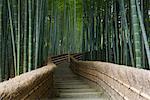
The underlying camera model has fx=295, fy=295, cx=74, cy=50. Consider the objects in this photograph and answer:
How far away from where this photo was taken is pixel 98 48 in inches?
460

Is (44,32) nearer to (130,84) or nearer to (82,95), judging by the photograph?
(82,95)

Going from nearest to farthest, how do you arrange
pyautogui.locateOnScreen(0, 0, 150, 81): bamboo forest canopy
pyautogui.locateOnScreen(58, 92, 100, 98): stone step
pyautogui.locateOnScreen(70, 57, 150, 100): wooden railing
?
1. pyautogui.locateOnScreen(70, 57, 150, 100): wooden railing
2. pyautogui.locateOnScreen(58, 92, 100, 98): stone step
3. pyautogui.locateOnScreen(0, 0, 150, 81): bamboo forest canopy

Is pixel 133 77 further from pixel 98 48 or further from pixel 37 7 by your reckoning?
pixel 98 48

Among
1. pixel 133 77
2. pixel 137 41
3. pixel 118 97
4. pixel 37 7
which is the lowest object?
pixel 118 97

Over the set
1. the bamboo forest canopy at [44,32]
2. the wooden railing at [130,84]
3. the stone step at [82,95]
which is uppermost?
the bamboo forest canopy at [44,32]

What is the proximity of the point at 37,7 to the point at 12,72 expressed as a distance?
1465mm

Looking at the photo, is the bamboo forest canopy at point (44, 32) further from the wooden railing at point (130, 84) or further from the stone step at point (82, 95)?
the stone step at point (82, 95)

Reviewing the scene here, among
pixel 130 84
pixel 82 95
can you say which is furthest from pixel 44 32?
pixel 130 84

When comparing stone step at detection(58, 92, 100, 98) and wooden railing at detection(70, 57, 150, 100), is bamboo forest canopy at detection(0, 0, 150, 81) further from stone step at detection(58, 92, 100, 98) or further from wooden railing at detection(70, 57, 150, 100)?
stone step at detection(58, 92, 100, 98)

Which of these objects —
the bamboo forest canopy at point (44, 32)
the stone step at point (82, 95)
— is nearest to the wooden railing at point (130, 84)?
the bamboo forest canopy at point (44, 32)

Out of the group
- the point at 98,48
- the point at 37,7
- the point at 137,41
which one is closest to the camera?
the point at 137,41

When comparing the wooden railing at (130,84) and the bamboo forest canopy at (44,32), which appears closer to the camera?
the wooden railing at (130,84)

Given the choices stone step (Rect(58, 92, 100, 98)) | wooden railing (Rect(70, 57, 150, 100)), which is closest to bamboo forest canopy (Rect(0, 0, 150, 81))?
wooden railing (Rect(70, 57, 150, 100))

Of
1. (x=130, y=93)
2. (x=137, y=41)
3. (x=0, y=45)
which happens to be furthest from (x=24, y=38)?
(x=130, y=93)
